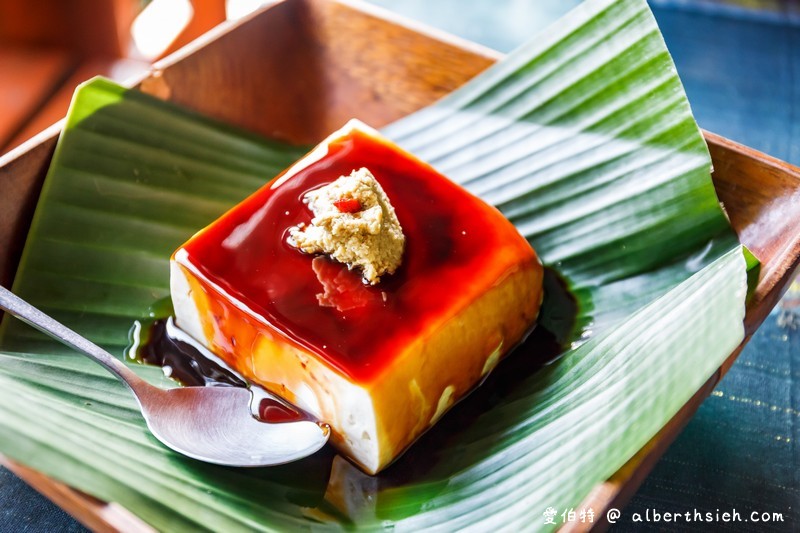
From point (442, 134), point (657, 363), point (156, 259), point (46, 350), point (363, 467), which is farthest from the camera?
point (442, 134)

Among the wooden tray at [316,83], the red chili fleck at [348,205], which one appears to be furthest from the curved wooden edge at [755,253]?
the red chili fleck at [348,205]

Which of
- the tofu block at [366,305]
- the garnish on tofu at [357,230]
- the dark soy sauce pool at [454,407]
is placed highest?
the garnish on tofu at [357,230]

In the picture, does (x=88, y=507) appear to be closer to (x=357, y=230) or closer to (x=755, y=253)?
(x=357, y=230)

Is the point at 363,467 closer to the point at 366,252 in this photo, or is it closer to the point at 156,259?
the point at 366,252

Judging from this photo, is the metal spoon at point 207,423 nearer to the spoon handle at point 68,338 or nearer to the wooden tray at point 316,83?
the spoon handle at point 68,338

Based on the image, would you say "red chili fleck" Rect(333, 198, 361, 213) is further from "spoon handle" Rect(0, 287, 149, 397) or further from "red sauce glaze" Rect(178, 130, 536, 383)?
"spoon handle" Rect(0, 287, 149, 397)

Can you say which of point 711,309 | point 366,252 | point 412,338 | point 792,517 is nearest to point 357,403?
point 412,338
